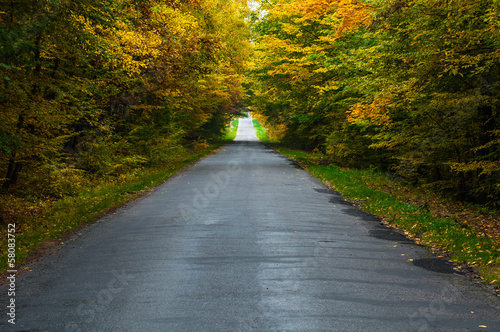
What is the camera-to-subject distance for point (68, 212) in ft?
32.8

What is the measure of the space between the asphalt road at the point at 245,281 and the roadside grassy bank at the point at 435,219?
1.44 feet

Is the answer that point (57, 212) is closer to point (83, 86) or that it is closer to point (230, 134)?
point (83, 86)

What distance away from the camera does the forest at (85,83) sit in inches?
302

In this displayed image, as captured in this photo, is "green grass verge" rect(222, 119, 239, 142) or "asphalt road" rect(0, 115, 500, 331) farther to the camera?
A: "green grass verge" rect(222, 119, 239, 142)

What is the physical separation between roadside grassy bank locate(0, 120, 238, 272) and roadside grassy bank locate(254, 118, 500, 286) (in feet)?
21.4

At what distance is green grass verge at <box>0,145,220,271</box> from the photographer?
293 inches

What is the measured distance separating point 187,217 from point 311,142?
27.6 m

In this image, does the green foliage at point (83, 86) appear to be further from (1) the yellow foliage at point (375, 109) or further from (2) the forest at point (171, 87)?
(1) the yellow foliage at point (375, 109)

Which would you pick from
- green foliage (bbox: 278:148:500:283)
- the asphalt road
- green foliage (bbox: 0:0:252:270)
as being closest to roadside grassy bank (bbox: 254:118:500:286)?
green foliage (bbox: 278:148:500:283)

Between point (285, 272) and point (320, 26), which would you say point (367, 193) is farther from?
point (320, 26)

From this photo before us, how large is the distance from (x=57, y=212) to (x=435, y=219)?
8609 mm

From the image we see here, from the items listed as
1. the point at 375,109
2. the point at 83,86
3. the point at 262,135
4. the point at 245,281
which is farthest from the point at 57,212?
the point at 262,135

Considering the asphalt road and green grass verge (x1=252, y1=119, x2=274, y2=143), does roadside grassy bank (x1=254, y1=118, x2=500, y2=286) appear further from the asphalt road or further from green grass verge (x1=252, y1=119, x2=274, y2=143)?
green grass verge (x1=252, y1=119, x2=274, y2=143)

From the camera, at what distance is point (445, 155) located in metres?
12.9
